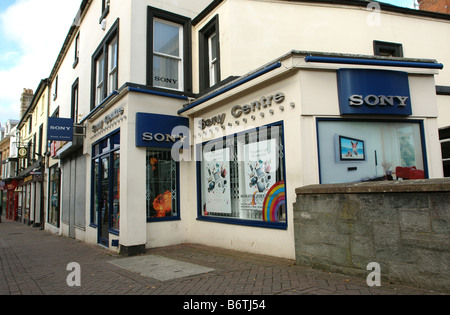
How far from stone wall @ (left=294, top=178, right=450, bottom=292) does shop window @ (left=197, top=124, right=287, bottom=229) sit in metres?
0.99

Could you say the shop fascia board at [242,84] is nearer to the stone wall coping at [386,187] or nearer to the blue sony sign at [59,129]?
the stone wall coping at [386,187]

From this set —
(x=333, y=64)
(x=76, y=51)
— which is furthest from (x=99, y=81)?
(x=333, y=64)

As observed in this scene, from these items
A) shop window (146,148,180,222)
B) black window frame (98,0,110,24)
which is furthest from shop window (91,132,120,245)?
black window frame (98,0,110,24)

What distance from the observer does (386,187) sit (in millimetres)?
4250

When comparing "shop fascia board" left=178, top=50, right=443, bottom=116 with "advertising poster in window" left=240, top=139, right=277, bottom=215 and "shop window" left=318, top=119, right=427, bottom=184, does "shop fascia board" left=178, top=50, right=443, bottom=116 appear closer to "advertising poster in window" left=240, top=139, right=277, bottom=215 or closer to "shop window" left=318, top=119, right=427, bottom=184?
"shop window" left=318, top=119, right=427, bottom=184

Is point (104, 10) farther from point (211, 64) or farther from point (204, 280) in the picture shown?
point (204, 280)

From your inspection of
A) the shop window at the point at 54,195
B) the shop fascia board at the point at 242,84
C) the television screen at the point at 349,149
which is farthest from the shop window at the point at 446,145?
the shop window at the point at 54,195

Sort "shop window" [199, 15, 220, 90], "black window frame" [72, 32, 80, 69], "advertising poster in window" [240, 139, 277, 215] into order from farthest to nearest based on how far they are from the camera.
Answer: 1. "black window frame" [72, 32, 80, 69]
2. "shop window" [199, 15, 220, 90]
3. "advertising poster in window" [240, 139, 277, 215]

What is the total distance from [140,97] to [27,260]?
16.4ft

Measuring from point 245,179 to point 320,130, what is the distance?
2126 mm

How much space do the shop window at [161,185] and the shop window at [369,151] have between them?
14.5 feet

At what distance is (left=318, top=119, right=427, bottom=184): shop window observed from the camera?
6016 mm
